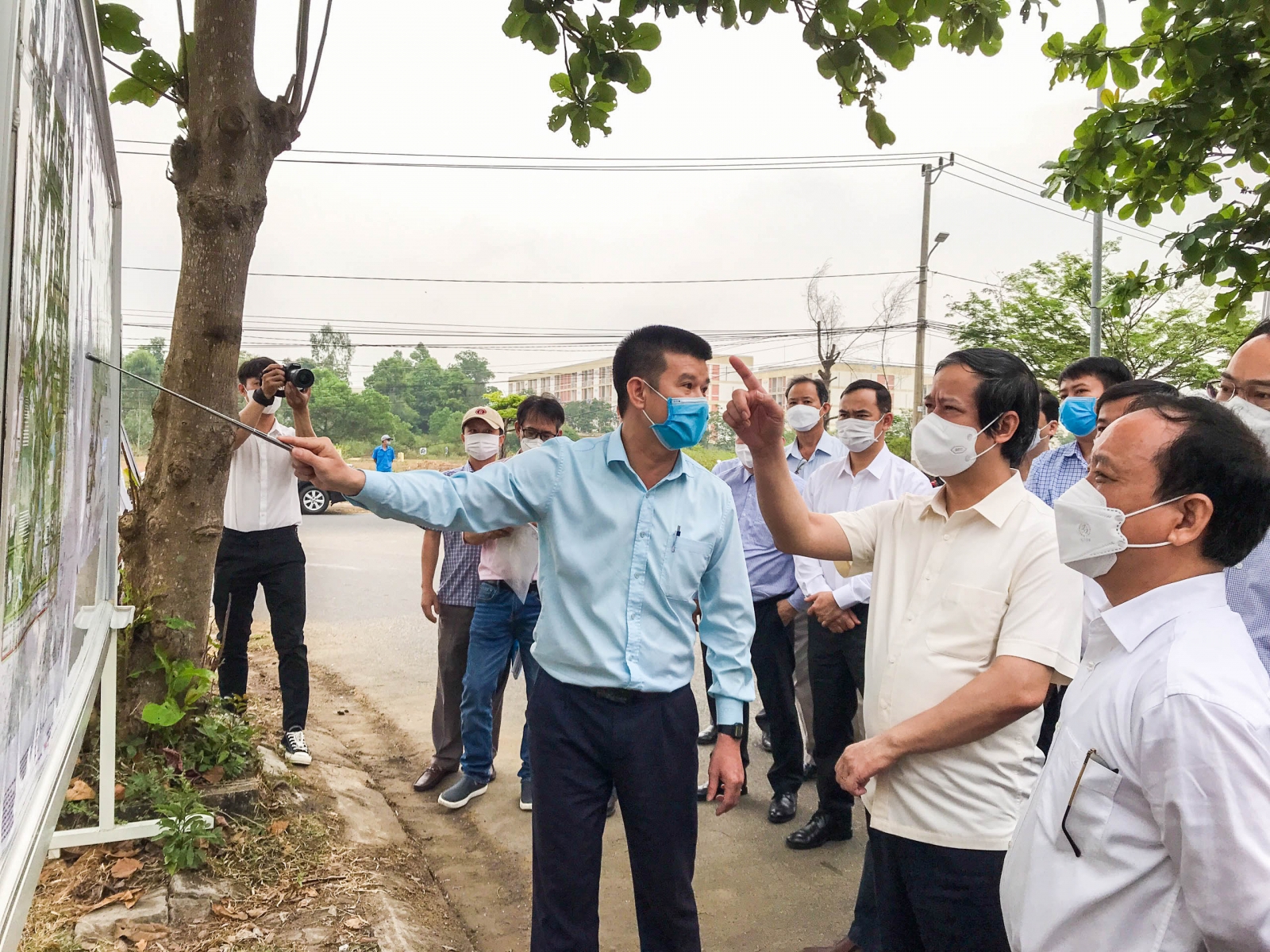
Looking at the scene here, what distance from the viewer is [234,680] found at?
182 inches

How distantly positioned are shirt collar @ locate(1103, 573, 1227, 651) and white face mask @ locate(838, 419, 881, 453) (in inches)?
111

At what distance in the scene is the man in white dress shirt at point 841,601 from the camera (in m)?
3.90

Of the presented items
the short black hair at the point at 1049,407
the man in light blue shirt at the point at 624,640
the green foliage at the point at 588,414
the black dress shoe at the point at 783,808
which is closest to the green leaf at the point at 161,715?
the man in light blue shirt at the point at 624,640

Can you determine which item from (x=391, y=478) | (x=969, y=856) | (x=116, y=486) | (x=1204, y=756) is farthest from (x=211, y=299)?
(x=1204, y=756)

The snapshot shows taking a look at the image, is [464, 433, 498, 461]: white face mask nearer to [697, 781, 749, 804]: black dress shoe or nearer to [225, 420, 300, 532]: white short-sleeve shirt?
[225, 420, 300, 532]: white short-sleeve shirt

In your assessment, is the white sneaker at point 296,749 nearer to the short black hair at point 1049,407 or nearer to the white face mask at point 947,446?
the white face mask at point 947,446

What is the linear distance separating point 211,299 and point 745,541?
8.94 ft

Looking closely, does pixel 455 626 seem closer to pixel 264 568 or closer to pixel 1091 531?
pixel 264 568

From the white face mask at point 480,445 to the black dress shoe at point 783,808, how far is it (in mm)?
2209

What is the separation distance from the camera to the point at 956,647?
2.17m

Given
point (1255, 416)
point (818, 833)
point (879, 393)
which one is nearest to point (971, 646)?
point (1255, 416)

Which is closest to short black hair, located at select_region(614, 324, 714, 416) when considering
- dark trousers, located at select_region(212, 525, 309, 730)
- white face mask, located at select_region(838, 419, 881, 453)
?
white face mask, located at select_region(838, 419, 881, 453)

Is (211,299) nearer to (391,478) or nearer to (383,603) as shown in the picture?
(391,478)

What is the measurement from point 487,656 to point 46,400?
3.14 meters
